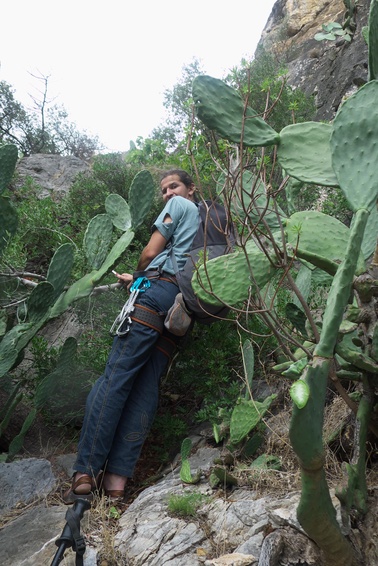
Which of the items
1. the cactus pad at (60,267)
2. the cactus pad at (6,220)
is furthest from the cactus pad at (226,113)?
the cactus pad at (6,220)

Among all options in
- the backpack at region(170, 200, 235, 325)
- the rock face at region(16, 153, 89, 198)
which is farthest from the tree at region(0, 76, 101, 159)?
the backpack at region(170, 200, 235, 325)

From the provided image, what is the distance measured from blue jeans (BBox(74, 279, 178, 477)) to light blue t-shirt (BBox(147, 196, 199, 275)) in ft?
0.43

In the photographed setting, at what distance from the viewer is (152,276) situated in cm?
343

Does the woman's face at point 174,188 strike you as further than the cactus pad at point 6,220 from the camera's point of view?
Yes

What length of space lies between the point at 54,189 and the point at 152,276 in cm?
466

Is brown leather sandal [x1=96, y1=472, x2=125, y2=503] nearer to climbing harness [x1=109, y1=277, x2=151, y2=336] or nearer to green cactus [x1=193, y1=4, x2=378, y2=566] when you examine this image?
climbing harness [x1=109, y1=277, x2=151, y2=336]

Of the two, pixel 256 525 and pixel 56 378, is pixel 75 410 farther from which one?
pixel 256 525

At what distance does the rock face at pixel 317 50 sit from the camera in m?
8.71

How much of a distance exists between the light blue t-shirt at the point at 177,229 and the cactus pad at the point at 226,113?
1161mm

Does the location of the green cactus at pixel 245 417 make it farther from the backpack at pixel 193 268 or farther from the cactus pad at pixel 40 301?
the cactus pad at pixel 40 301

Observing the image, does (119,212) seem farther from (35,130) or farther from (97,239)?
(35,130)

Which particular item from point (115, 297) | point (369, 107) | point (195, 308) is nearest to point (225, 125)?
point (369, 107)

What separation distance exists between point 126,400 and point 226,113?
1.79 metres

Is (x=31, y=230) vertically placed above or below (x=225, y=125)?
below
